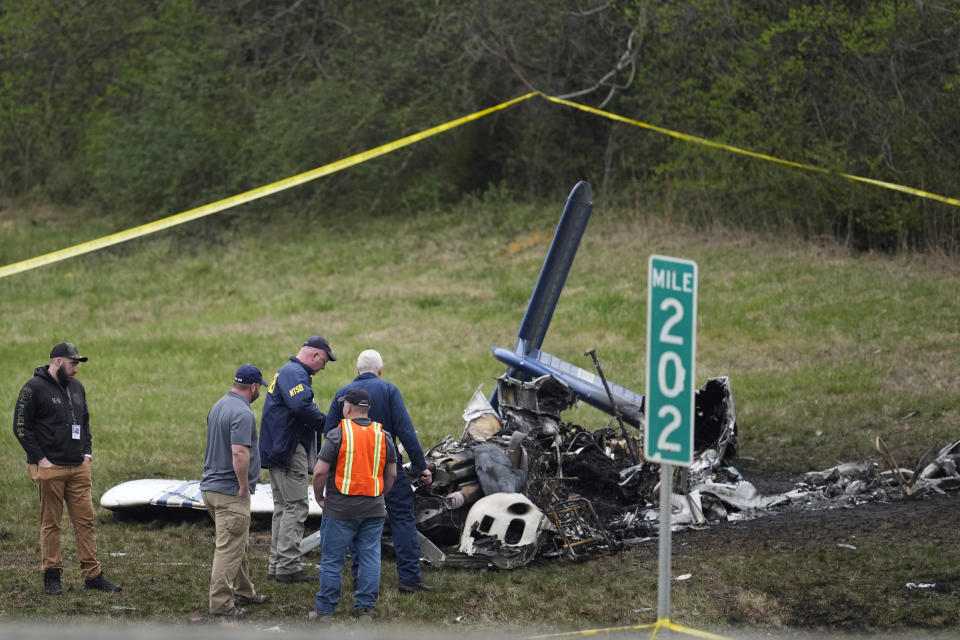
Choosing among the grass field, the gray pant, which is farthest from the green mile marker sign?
the gray pant

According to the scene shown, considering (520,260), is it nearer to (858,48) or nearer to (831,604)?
(858,48)

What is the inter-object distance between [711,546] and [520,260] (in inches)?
652

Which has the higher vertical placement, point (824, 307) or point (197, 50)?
point (197, 50)

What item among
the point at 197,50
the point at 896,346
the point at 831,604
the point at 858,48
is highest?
the point at 197,50

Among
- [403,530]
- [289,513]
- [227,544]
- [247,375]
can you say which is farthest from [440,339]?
[227,544]

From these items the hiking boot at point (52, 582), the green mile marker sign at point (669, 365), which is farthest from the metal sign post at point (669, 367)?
the hiking boot at point (52, 582)

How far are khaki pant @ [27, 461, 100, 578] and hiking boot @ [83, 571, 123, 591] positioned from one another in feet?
0.09

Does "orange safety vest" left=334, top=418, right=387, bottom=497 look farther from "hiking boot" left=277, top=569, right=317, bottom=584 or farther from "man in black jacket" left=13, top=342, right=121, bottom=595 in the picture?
"man in black jacket" left=13, top=342, right=121, bottom=595

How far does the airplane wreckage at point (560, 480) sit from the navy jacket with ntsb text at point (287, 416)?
117cm

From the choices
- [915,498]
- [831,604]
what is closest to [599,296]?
[915,498]

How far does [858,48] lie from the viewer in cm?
2298

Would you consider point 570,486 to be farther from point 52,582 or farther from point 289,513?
point 52,582

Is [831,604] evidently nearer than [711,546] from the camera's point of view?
Yes

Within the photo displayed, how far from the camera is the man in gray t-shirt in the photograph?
7.64 meters
